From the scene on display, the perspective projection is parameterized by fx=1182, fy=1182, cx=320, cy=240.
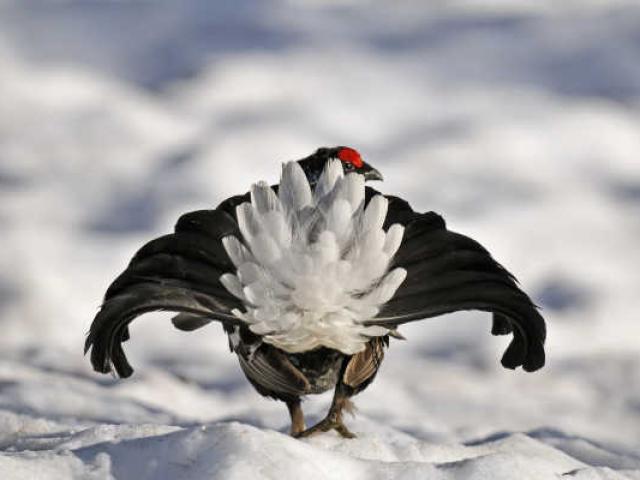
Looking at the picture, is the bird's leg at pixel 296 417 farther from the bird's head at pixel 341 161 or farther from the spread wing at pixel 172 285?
the bird's head at pixel 341 161

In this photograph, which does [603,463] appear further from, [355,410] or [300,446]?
Result: [300,446]

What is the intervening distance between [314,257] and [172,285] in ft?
2.37

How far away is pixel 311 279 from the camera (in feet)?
17.4

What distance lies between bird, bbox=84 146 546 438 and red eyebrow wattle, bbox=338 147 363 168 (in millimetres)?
578

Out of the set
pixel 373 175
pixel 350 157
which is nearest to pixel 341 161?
pixel 350 157

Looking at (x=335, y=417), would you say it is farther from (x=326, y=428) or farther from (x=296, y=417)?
(x=296, y=417)

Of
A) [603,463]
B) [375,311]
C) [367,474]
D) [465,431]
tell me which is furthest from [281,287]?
[465,431]

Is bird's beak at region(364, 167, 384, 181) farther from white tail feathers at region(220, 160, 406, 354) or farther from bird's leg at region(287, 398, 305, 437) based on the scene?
bird's leg at region(287, 398, 305, 437)

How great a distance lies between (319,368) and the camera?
586 centimetres

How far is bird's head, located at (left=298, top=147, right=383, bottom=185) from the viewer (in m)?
6.21

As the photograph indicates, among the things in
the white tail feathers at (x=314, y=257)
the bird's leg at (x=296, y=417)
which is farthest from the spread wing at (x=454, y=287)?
the bird's leg at (x=296, y=417)

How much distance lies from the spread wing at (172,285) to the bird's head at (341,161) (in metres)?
0.60

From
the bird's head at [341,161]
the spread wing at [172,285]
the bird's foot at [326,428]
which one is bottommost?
the bird's foot at [326,428]

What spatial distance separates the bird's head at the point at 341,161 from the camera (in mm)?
6211
